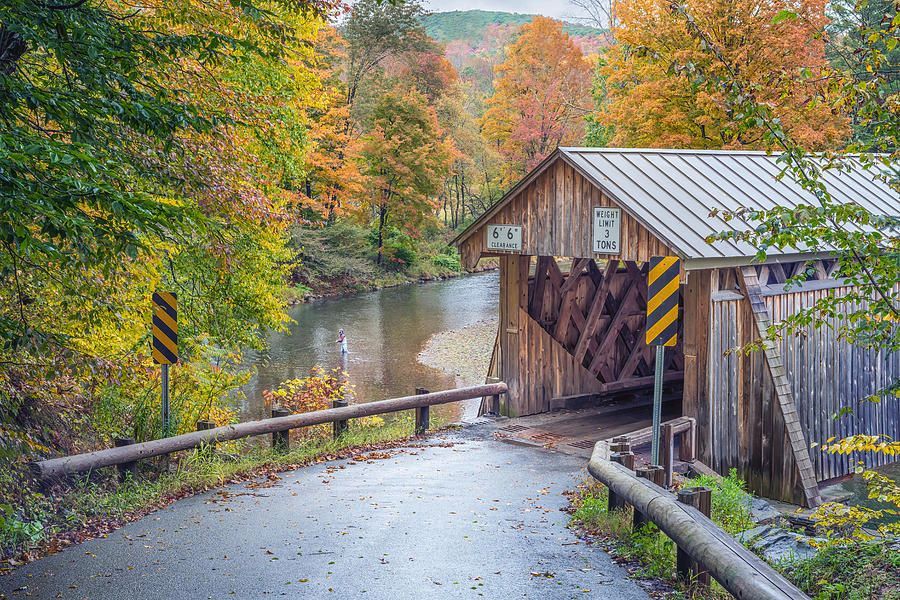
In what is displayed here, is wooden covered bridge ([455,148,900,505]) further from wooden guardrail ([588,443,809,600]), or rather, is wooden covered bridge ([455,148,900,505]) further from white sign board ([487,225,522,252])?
wooden guardrail ([588,443,809,600])

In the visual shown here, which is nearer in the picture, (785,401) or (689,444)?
(689,444)

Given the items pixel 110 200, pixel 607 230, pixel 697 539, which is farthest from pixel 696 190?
pixel 110 200

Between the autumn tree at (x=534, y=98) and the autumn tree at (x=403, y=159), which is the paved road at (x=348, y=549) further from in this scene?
the autumn tree at (x=534, y=98)

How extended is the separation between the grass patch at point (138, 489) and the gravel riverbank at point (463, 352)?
1169 cm

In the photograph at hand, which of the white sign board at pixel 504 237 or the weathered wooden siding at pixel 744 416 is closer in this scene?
the weathered wooden siding at pixel 744 416

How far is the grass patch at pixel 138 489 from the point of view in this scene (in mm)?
6930

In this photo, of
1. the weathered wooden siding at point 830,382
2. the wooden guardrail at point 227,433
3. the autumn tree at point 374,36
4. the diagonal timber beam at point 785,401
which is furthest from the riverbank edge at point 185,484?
the autumn tree at point 374,36

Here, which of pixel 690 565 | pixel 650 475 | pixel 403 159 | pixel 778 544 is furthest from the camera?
pixel 403 159

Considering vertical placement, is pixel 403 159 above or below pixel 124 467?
above

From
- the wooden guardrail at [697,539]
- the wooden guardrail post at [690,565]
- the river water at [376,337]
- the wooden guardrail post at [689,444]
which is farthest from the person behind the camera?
the river water at [376,337]

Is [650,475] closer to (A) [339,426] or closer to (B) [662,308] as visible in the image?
(B) [662,308]

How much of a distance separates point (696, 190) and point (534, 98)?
113ft

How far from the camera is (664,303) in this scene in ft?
26.0

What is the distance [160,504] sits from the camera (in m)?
8.21
